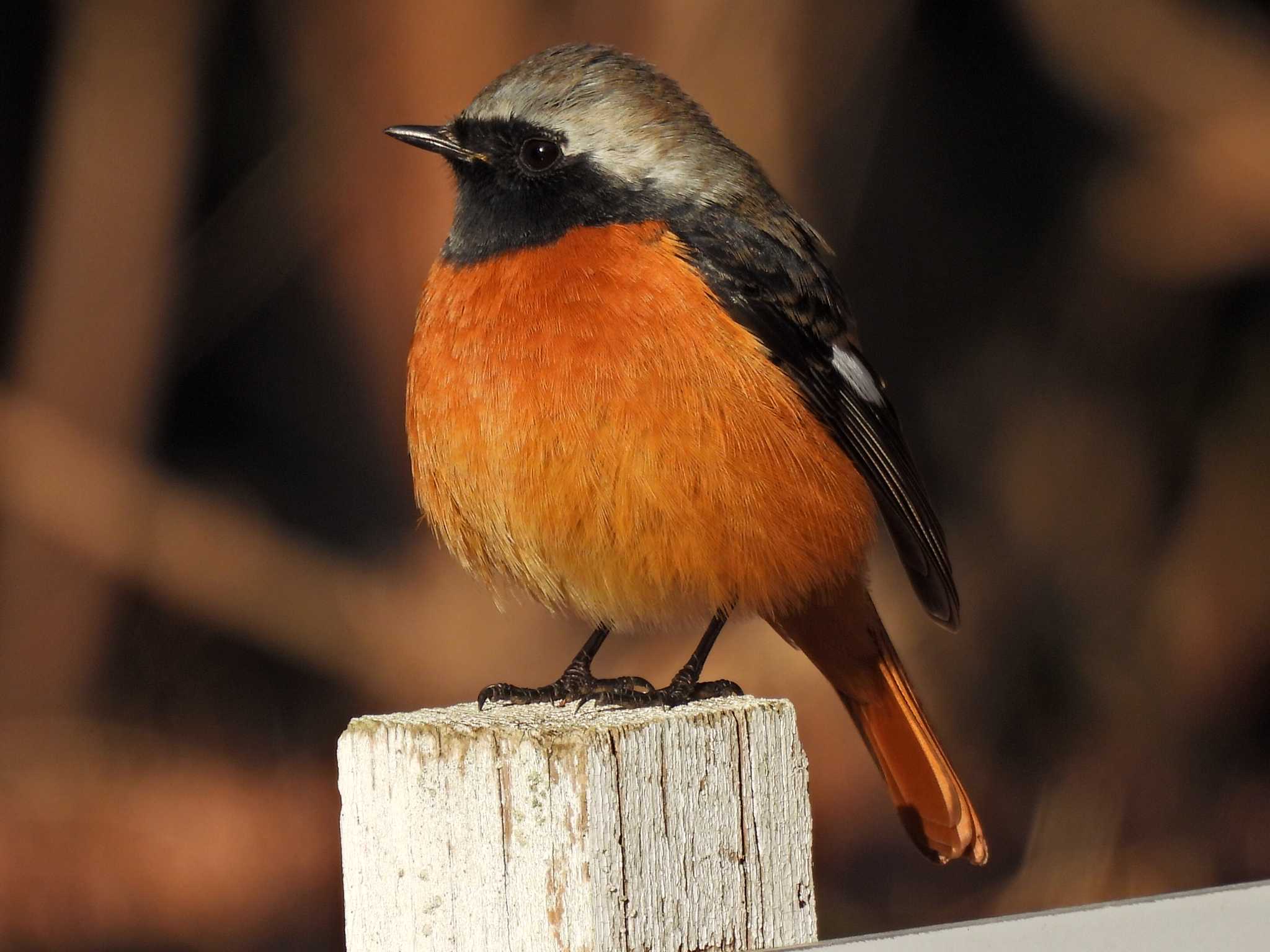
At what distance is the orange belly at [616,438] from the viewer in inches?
121

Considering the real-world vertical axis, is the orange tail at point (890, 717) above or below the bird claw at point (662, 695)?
below

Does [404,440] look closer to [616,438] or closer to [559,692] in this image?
[559,692]

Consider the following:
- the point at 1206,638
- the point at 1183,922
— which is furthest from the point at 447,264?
the point at 1206,638

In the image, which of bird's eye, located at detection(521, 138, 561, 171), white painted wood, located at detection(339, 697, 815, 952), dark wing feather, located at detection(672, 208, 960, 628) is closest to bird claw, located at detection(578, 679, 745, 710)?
white painted wood, located at detection(339, 697, 815, 952)

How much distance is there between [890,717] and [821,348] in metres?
0.88

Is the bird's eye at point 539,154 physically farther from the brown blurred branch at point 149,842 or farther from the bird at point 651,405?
the brown blurred branch at point 149,842

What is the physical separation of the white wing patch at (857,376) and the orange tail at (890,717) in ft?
1.49

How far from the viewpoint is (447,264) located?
11.4 ft

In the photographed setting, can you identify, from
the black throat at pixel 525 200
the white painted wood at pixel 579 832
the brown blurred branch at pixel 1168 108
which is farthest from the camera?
the brown blurred branch at pixel 1168 108

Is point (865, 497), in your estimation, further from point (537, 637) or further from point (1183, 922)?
point (537, 637)

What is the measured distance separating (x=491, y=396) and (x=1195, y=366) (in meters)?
4.40

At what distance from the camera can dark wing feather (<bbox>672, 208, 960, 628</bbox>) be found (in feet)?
11.2

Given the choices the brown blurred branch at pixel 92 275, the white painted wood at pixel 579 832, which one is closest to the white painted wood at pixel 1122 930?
the white painted wood at pixel 579 832

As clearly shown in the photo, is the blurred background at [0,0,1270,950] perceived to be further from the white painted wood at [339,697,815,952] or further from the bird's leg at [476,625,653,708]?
the white painted wood at [339,697,815,952]
